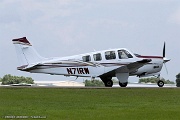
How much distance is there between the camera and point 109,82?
1686 inches

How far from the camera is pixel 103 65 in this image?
134ft

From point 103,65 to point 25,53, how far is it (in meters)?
6.44

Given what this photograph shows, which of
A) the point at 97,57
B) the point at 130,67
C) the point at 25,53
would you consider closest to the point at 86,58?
the point at 97,57

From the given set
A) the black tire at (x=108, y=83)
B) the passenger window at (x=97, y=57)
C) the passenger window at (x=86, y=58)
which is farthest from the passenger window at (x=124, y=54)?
the black tire at (x=108, y=83)

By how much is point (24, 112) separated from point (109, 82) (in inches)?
890

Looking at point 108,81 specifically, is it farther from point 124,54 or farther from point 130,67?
point 124,54

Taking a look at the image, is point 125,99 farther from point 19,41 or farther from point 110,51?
point 19,41

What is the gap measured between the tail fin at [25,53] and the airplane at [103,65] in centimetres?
22

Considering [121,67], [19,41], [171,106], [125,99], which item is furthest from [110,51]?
[171,106]

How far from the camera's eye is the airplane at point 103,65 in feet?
133

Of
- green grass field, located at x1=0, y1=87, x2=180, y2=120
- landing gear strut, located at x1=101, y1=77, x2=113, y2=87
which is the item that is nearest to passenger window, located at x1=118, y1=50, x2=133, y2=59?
landing gear strut, located at x1=101, y1=77, x2=113, y2=87

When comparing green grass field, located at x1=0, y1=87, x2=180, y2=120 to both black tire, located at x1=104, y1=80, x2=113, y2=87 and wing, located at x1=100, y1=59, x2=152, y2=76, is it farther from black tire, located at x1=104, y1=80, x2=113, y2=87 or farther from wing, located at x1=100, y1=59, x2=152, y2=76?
black tire, located at x1=104, y1=80, x2=113, y2=87

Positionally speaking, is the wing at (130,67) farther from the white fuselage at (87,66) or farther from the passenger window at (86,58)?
the passenger window at (86,58)

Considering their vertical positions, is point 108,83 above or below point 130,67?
below
